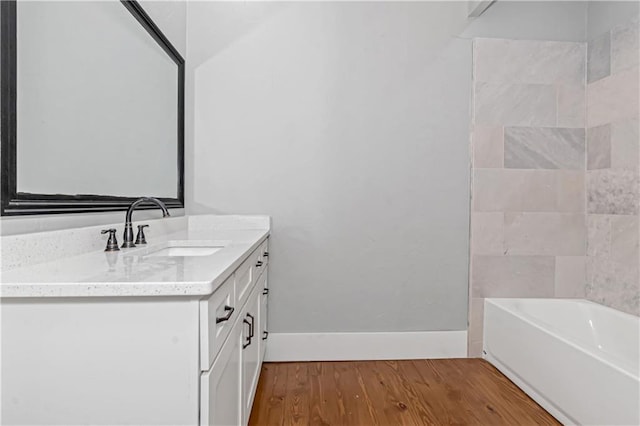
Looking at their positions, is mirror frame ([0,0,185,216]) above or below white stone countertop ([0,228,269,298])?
above

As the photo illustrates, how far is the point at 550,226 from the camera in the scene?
287 cm

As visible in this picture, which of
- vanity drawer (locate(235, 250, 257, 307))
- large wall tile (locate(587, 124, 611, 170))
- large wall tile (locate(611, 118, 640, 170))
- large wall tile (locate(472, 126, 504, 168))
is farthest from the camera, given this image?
large wall tile (locate(472, 126, 504, 168))

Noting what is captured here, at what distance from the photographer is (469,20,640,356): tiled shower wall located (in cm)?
282

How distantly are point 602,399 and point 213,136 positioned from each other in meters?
2.49

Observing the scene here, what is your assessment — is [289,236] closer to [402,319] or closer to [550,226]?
[402,319]

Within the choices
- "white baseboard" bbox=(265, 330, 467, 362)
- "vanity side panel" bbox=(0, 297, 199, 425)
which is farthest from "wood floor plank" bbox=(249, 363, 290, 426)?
"vanity side panel" bbox=(0, 297, 199, 425)

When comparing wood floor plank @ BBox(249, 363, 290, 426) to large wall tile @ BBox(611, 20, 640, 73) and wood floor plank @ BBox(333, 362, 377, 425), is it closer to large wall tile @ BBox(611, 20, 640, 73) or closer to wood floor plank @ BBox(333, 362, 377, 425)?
wood floor plank @ BBox(333, 362, 377, 425)

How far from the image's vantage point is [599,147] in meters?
2.75

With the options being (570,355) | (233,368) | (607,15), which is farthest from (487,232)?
(233,368)

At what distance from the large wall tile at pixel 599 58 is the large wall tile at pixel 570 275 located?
1.24 metres

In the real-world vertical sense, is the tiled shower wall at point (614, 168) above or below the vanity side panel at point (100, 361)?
above

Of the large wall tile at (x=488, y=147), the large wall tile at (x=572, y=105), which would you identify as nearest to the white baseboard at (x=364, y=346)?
the large wall tile at (x=488, y=147)

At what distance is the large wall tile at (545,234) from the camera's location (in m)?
2.85

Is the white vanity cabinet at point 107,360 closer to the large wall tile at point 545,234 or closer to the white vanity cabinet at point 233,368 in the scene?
the white vanity cabinet at point 233,368
